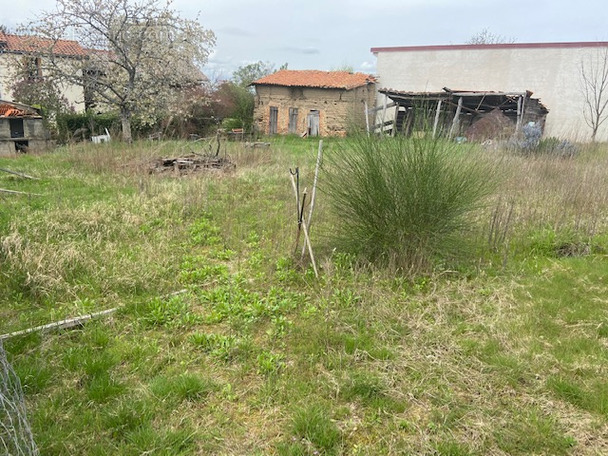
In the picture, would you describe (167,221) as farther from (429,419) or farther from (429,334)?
(429,419)

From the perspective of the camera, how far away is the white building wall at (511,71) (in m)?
20.6

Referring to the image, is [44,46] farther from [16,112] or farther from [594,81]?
[594,81]

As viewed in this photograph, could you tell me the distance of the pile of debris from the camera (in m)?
9.96

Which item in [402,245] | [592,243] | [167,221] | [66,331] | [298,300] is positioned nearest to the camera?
[66,331]

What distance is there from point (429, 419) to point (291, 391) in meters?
0.84

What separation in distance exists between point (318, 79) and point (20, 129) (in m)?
14.9

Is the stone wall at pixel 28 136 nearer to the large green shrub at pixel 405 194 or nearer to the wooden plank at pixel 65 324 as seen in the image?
the wooden plank at pixel 65 324

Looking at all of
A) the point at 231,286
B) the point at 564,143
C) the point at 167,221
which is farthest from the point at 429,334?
the point at 564,143

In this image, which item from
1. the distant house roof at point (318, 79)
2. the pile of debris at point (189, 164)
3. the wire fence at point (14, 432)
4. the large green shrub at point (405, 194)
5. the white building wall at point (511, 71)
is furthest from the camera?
the distant house roof at point (318, 79)

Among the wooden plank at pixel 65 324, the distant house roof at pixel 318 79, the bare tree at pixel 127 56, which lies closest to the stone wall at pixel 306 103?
the distant house roof at pixel 318 79

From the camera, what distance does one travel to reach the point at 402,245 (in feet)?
14.3

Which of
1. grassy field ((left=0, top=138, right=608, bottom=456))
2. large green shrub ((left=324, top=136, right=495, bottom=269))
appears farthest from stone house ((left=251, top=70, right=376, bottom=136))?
large green shrub ((left=324, top=136, right=495, bottom=269))

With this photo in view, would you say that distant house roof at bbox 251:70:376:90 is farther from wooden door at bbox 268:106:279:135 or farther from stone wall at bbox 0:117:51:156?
stone wall at bbox 0:117:51:156

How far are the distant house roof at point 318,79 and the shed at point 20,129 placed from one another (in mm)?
11205
